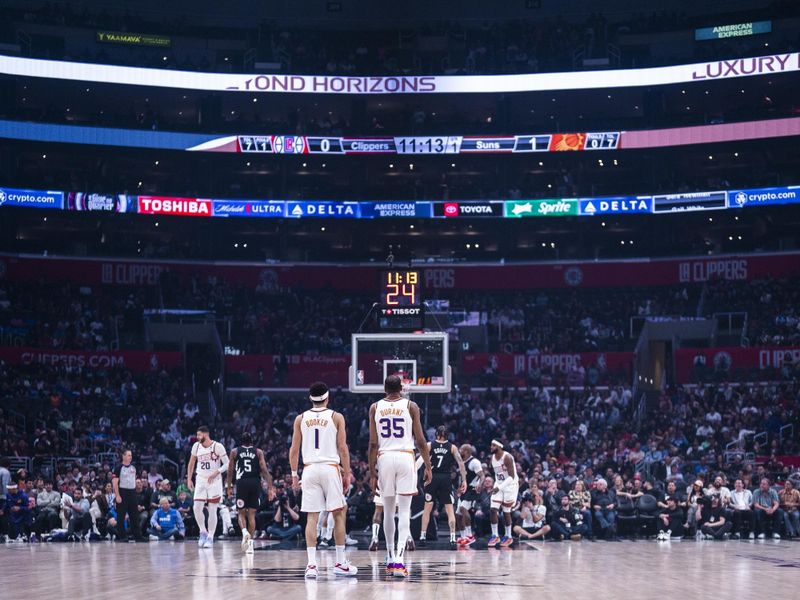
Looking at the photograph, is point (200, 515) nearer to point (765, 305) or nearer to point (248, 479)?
point (248, 479)

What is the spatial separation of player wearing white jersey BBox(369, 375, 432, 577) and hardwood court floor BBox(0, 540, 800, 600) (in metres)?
0.68

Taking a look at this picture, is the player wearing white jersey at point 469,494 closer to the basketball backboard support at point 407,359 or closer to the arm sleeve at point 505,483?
the arm sleeve at point 505,483

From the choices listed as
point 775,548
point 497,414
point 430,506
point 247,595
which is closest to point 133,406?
point 497,414

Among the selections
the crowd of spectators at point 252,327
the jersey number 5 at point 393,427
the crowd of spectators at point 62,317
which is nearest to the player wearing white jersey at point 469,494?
the jersey number 5 at point 393,427

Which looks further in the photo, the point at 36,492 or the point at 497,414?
the point at 497,414

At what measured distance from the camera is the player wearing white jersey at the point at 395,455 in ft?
45.1

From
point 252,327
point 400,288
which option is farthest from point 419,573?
point 252,327

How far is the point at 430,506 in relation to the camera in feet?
73.9

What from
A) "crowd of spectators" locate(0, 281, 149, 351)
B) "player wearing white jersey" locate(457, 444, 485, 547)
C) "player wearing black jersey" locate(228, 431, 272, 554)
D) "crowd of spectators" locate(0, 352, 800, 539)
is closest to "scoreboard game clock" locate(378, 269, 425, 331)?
"crowd of spectators" locate(0, 352, 800, 539)

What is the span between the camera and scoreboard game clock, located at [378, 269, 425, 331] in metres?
28.9

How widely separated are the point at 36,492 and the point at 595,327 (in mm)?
28128

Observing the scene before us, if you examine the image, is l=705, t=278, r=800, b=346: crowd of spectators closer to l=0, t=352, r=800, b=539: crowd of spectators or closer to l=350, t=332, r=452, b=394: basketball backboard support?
l=0, t=352, r=800, b=539: crowd of spectators

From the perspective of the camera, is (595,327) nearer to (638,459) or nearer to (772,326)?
(772,326)

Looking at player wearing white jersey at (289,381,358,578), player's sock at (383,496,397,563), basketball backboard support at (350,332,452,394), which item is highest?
basketball backboard support at (350,332,452,394)
